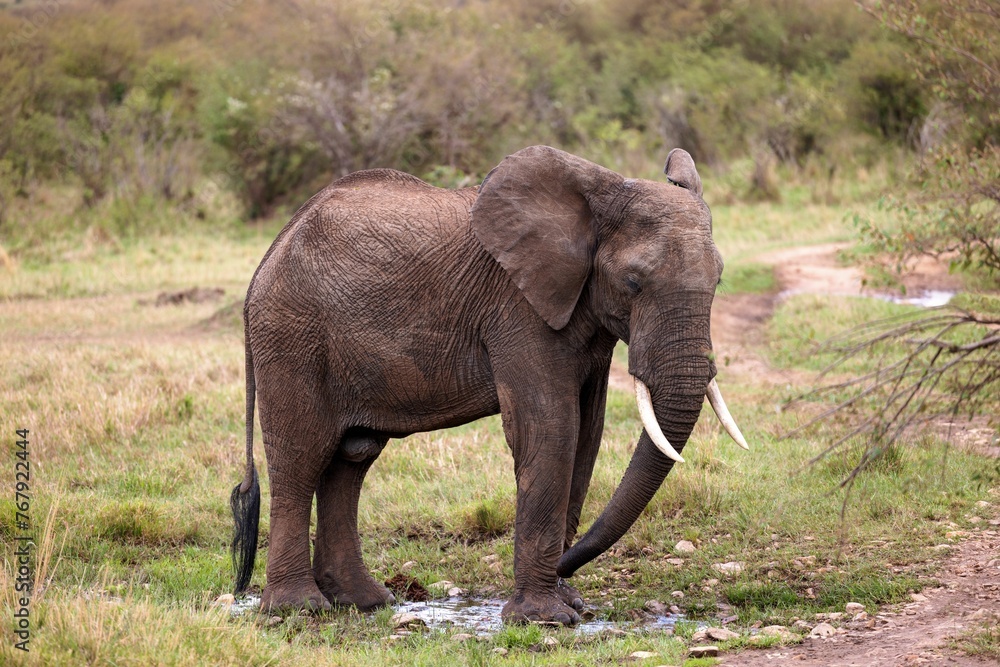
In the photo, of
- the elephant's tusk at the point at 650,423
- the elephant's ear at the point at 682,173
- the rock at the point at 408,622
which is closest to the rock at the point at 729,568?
the elephant's tusk at the point at 650,423

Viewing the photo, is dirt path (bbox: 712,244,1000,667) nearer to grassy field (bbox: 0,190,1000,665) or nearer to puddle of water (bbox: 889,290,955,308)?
grassy field (bbox: 0,190,1000,665)

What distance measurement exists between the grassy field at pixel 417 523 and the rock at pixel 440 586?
63mm

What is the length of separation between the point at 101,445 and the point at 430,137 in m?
17.4

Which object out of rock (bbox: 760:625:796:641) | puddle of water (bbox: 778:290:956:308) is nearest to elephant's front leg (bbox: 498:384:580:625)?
rock (bbox: 760:625:796:641)

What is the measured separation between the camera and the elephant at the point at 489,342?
5426 mm

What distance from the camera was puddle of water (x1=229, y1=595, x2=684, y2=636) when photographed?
5.70m

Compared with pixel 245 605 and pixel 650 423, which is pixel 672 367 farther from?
pixel 245 605

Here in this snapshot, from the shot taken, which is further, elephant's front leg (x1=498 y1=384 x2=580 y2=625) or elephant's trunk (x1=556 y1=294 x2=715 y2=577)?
elephant's front leg (x1=498 y1=384 x2=580 y2=625)

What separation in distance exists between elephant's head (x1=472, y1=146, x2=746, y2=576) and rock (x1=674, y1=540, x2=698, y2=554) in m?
1.06

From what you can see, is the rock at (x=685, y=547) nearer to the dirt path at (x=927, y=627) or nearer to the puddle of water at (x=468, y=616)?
the puddle of water at (x=468, y=616)

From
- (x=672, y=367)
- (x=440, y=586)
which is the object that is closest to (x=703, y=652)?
(x=672, y=367)

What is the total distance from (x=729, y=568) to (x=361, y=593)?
2.00 metres

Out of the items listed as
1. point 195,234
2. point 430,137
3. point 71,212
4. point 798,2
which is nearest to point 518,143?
point 430,137

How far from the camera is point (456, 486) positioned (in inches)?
310
